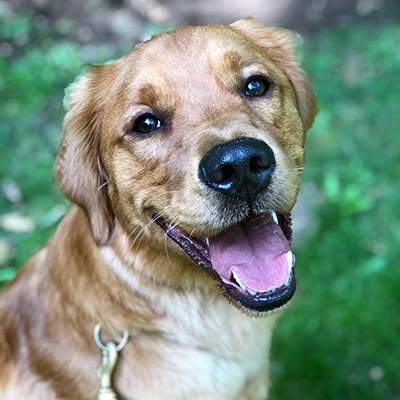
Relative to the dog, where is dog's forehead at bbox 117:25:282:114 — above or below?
above

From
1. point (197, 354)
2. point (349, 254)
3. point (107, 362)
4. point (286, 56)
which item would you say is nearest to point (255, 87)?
point (286, 56)

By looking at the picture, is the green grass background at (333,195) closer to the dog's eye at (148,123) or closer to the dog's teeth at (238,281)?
the dog's teeth at (238,281)

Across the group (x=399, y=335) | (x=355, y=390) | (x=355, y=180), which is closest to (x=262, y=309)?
(x=355, y=390)

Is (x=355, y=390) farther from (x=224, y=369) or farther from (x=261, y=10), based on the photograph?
(x=261, y=10)

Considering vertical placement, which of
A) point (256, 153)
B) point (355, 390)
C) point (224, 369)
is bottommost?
point (355, 390)

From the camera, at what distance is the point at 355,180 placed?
16.8 ft

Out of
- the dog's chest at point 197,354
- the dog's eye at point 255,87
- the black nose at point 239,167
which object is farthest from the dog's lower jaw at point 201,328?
the dog's eye at point 255,87

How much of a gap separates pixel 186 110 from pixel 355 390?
239 cm

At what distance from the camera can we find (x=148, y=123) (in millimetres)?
2469

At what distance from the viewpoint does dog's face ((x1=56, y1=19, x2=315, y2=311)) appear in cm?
219

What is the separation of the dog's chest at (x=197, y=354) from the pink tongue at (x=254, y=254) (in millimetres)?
423

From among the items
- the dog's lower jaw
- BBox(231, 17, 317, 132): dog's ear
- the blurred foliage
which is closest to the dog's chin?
the dog's lower jaw

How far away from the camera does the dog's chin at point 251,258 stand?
2264 mm

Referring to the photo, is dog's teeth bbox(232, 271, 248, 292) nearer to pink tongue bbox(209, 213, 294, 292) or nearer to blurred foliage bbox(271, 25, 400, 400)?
pink tongue bbox(209, 213, 294, 292)
